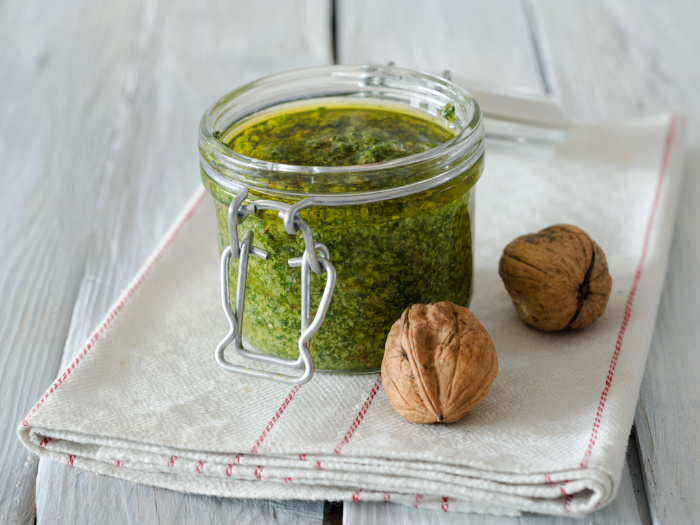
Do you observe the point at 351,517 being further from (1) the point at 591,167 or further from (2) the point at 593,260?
(1) the point at 591,167

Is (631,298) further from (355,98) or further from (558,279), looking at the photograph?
(355,98)

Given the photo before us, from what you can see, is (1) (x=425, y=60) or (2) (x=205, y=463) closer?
(2) (x=205, y=463)

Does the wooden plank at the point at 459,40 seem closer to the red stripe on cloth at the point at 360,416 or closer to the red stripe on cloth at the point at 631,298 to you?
the red stripe on cloth at the point at 631,298

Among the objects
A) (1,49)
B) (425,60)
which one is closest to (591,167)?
(425,60)

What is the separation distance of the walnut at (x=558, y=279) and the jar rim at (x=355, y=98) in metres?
0.17

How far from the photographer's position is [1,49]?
233cm

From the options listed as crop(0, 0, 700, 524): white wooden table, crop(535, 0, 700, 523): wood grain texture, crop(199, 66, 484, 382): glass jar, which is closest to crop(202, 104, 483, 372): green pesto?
crop(199, 66, 484, 382): glass jar

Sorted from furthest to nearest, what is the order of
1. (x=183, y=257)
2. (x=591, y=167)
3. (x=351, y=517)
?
(x=591, y=167)
(x=183, y=257)
(x=351, y=517)

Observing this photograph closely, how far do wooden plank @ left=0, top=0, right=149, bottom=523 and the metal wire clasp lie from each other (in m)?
0.32

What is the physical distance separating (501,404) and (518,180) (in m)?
0.72

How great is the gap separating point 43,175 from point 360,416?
111 centimetres

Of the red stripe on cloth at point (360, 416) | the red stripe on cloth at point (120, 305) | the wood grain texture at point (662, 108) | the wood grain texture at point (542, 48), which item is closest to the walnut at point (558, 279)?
the wood grain texture at point (662, 108)

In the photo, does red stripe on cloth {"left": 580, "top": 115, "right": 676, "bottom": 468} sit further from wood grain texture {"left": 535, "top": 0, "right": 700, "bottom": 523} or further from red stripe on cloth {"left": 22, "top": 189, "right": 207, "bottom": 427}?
red stripe on cloth {"left": 22, "top": 189, "right": 207, "bottom": 427}

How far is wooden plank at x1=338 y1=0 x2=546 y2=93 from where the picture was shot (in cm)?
222
